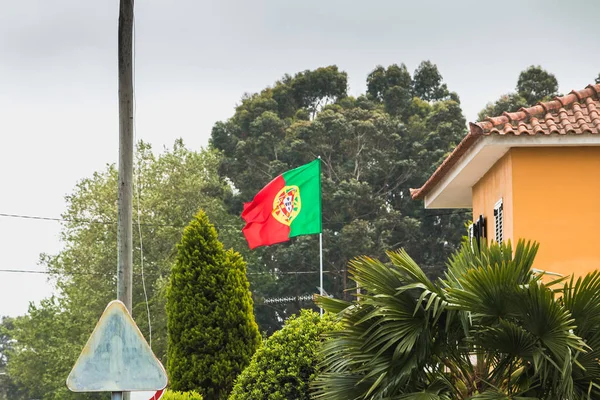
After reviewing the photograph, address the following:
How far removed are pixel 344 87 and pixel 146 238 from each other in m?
14.3

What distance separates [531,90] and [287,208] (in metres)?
27.6

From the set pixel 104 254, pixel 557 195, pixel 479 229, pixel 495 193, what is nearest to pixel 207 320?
pixel 479 229

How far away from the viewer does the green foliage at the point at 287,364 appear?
49.0 feet

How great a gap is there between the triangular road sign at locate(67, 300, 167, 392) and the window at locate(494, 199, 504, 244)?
9.84m

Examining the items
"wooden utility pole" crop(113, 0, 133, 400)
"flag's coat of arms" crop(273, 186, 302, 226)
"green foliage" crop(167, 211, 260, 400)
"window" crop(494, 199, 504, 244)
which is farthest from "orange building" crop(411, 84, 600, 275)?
"flag's coat of arms" crop(273, 186, 302, 226)

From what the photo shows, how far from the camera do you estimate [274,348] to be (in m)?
15.3

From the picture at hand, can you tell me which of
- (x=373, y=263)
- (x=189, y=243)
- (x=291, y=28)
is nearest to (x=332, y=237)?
(x=291, y=28)

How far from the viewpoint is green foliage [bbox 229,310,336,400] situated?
49.0 ft

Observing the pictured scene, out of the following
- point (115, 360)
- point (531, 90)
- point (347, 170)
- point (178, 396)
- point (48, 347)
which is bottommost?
point (48, 347)

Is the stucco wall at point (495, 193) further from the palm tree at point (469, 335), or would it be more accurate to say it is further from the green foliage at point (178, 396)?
the green foliage at point (178, 396)

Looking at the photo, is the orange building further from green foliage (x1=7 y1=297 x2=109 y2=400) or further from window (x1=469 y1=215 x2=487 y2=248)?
green foliage (x1=7 y1=297 x2=109 y2=400)

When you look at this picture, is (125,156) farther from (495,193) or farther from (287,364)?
(495,193)

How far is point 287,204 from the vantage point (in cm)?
2861

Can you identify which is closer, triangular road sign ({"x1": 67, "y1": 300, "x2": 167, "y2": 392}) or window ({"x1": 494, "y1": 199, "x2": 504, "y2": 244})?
triangular road sign ({"x1": 67, "y1": 300, "x2": 167, "y2": 392})
